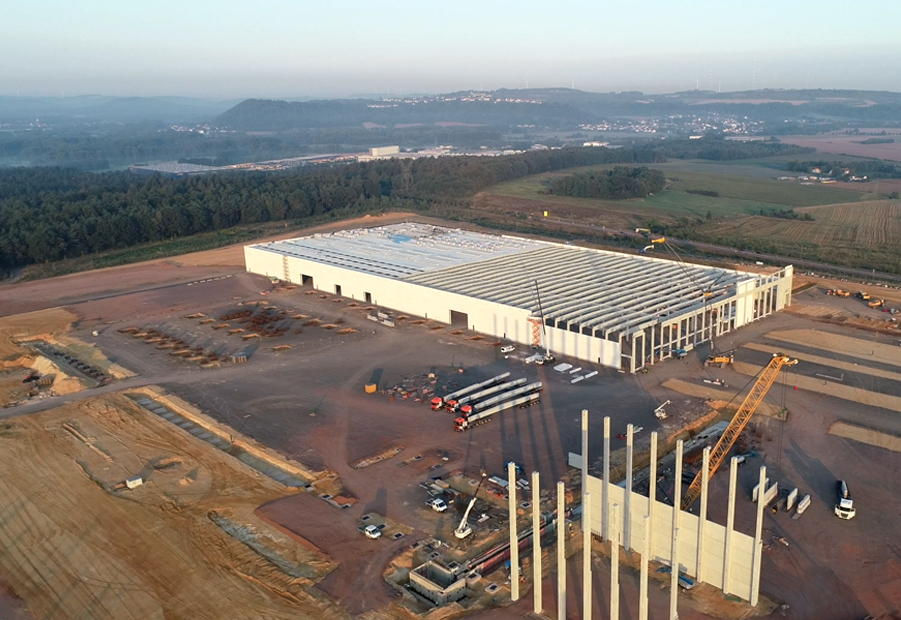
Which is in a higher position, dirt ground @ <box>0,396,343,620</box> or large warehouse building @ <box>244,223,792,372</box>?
large warehouse building @ <box>244,223,792,372</box>

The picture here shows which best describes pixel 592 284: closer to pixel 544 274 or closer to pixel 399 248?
pixel 544 274

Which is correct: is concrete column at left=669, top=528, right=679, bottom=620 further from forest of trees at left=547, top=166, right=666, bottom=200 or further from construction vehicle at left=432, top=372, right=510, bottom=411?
forest of trees at left=547, top=166, right=666, bottom=200

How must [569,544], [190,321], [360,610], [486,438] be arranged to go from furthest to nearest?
[190,321], [486,438], [569,544], [360,610]

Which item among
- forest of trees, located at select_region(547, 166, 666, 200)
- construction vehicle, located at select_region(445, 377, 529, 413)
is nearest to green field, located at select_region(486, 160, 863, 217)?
forest of trees, located at select_region(547, 166, 666, 200)

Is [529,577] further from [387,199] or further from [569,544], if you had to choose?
[387,199]

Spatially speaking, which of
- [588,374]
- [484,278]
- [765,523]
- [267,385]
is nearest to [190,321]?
[267,385]

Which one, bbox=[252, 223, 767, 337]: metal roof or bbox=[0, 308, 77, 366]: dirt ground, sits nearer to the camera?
bbox=[252, 223, 767, 337]: metal roof

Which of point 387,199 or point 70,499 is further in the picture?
point 387,199
